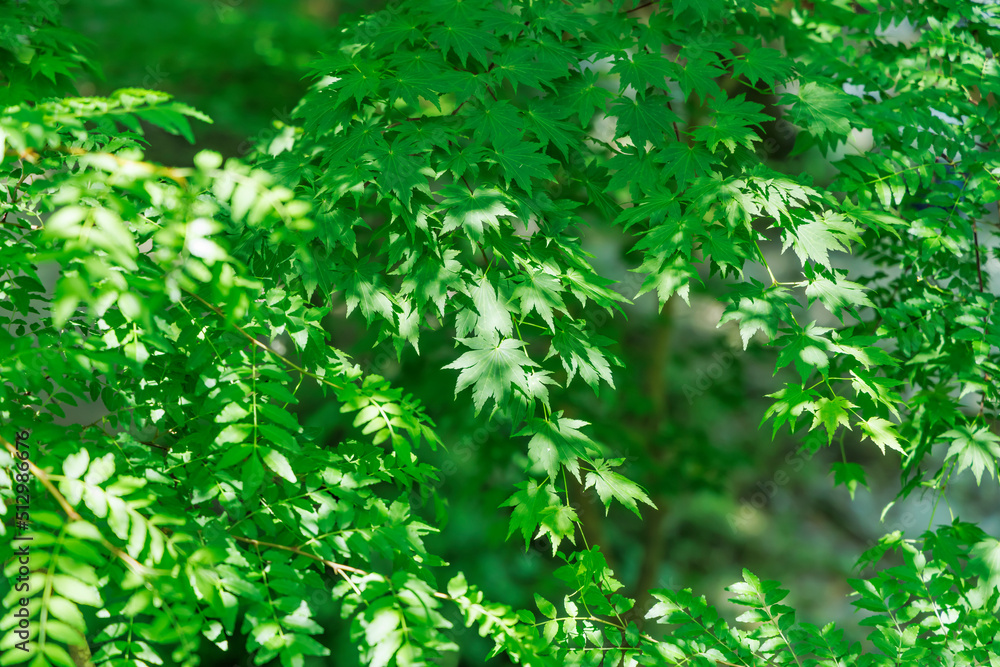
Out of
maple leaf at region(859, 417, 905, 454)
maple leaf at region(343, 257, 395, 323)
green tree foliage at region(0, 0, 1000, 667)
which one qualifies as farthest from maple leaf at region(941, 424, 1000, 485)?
maple leaf at region(343, 257, 395, 323)

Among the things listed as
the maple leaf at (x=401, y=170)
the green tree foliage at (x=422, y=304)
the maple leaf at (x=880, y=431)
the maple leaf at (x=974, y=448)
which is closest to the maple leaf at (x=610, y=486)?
the green tree foliage at (x=422, y=304)

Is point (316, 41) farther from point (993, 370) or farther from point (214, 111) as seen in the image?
point (993, 370)

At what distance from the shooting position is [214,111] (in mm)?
5250

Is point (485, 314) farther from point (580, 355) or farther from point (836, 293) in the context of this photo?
point (836, 293)

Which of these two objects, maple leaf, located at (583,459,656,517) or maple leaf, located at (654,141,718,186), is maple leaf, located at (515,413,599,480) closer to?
maple leaf, located at (583,459,656,517)

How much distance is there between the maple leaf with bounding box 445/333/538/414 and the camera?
1.61 metres

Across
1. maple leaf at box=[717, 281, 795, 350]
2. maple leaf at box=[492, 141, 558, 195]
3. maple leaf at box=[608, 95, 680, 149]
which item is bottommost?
maple leaf at box=[717, 281, 795, 350]

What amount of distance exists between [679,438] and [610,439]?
948 mm

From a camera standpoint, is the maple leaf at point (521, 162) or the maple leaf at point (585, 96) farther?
the maple leaf at point (585, 96)

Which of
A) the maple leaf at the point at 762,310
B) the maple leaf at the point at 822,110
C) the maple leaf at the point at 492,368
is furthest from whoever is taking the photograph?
the maple leaf at the point at 822,110

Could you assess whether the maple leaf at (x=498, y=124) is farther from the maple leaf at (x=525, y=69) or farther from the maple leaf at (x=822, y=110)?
the maple leaf at (x=822, y=110)

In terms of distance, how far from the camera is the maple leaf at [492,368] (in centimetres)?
161

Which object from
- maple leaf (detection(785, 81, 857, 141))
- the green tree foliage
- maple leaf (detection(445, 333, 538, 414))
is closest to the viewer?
the green tree foliage

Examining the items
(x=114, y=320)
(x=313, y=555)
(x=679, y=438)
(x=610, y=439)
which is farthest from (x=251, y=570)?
(x=679, y=438)
